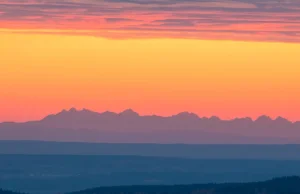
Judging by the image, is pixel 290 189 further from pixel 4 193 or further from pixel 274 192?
pixel 4 193

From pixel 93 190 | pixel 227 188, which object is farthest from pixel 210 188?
pixel 93 190

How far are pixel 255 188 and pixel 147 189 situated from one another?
10.6m

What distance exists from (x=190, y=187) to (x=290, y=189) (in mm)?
9683

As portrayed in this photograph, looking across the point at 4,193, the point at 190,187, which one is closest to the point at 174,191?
the point at 190,187

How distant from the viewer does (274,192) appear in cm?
11606

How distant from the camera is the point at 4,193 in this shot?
384 feet

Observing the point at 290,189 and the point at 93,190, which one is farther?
the point at 93,190

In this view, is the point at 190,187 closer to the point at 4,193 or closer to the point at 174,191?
the point at 174,191

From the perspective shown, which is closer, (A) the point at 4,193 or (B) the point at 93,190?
(A) the point at 4,193

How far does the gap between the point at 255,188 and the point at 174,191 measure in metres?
7.02

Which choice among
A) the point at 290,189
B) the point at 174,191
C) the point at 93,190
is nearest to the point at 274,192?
the point at 290,189

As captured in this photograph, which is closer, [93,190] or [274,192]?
[274,192]

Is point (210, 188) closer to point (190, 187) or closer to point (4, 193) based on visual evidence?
point (190, 187)

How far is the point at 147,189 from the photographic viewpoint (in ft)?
405
